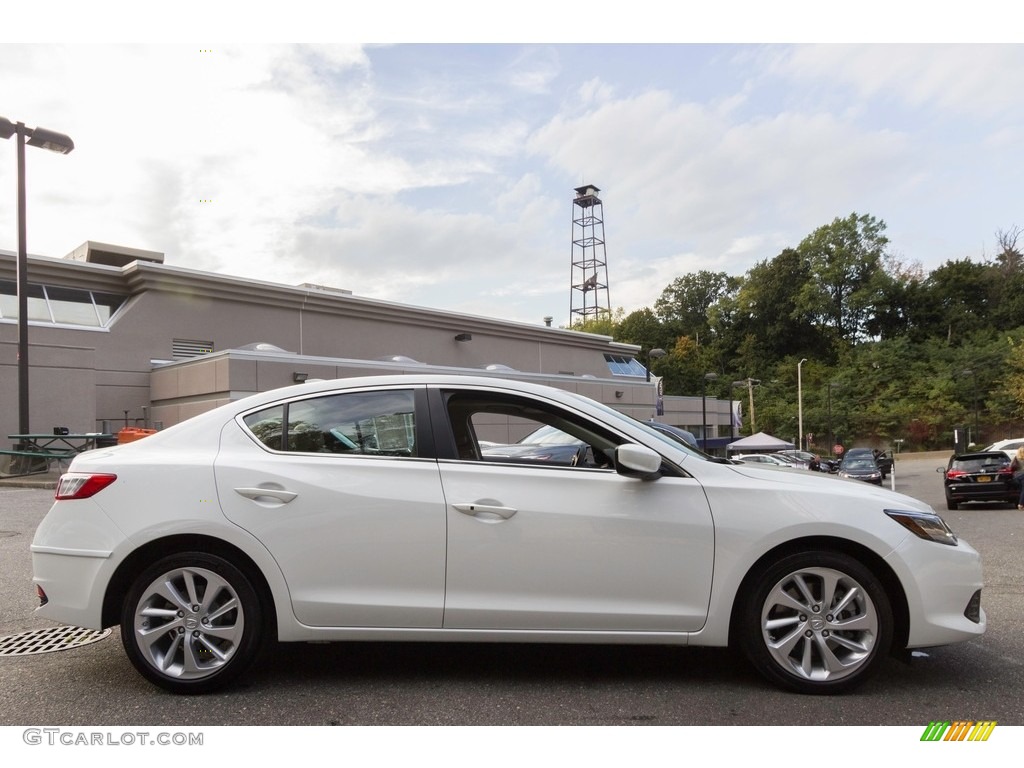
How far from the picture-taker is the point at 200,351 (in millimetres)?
26250

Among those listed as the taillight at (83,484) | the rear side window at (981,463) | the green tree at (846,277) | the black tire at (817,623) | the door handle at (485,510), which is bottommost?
the rear side window at (981,463)

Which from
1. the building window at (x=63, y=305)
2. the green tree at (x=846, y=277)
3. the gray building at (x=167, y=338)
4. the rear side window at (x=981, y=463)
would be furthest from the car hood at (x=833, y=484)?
the green tree at (x=846, y=277)

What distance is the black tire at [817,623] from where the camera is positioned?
3604 mm

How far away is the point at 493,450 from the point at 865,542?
6.50ft

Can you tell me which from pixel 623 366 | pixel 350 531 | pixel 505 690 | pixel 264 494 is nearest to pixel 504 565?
pixel 505 690

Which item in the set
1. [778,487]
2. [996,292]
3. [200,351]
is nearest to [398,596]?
[778,487]

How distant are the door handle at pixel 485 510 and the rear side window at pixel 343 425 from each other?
0.41 metres

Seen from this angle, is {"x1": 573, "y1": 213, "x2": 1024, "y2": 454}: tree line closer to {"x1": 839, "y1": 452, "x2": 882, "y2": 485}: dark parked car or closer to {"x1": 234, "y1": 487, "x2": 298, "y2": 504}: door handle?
{"x1": 839, "y1": 452, "x2": 882, "y2": 485}: dark parked car

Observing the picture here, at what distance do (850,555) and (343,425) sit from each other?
8.78ft

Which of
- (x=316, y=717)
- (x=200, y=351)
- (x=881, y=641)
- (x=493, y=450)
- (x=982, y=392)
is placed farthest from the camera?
(x=982, y=392)

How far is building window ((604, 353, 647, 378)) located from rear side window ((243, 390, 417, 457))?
132ft

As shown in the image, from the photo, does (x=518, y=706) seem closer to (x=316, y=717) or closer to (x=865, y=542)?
(x=316, y=717)

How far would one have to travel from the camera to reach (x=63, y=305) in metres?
23.6
